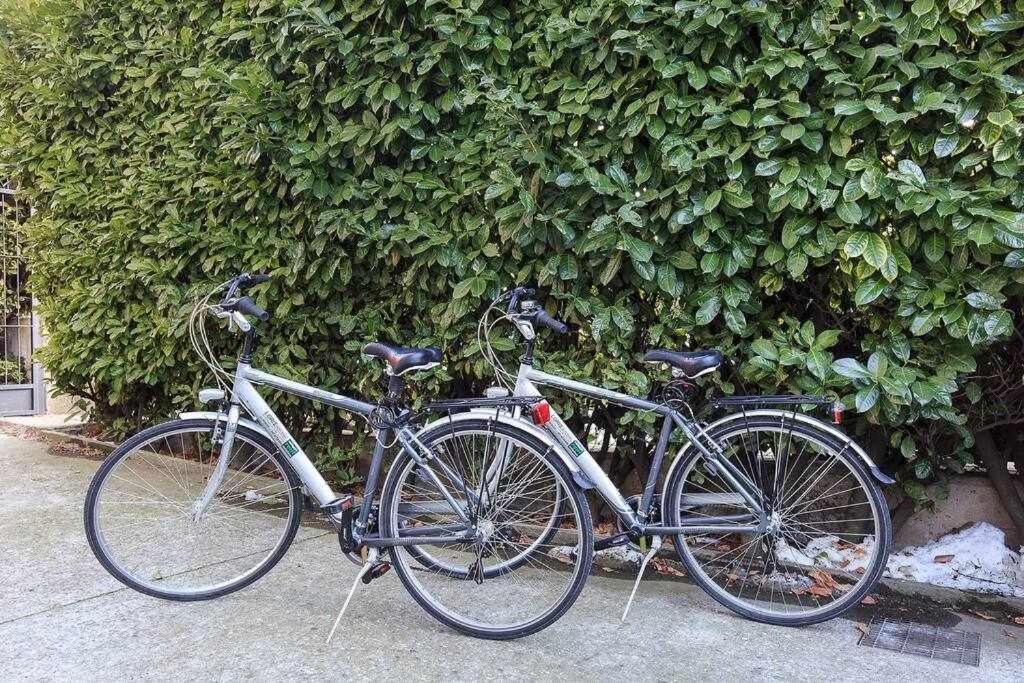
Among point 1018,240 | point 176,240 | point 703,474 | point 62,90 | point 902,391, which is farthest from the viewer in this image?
point 62,90

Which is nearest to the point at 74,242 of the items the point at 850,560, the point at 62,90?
the point at 62,90

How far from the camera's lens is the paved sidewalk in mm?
2557

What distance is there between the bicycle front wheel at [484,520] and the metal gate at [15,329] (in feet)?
18.6

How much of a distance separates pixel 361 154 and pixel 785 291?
2.02 meters

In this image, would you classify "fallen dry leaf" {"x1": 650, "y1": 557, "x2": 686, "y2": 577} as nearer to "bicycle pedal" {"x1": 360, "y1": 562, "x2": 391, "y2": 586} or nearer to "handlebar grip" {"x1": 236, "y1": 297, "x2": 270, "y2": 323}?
"bicycle pedal" {"x1": 360, "y1": 562, "x2": 391, "y2": 586}

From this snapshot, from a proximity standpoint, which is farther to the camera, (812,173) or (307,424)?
(307,424)

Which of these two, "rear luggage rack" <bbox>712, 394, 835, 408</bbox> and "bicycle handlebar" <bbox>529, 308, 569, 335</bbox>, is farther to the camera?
"bicycle handlebar" <bbox>529, 308, 569, 335</bbox>

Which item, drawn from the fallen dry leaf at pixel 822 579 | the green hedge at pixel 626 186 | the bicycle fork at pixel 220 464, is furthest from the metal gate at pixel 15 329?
the fallen dry leaf at pixel 822 579

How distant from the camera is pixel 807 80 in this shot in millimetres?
2836

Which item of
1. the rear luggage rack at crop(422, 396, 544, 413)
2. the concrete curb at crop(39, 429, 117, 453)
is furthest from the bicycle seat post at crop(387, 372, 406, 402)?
the concrete curb at crop(39, 429, 117, 453)

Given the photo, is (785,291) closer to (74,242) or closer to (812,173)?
(812,173)

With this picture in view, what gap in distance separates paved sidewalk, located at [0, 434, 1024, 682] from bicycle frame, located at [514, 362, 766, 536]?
1.19ft

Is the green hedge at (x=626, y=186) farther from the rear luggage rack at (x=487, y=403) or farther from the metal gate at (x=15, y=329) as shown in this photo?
the metal gate at (x=15, y=329)

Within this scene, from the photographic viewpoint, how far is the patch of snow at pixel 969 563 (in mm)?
3156
